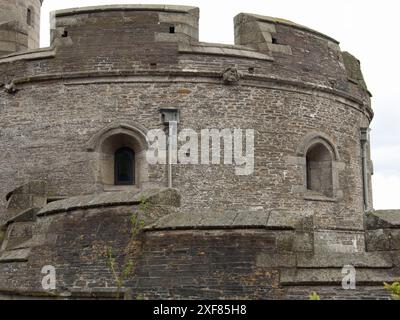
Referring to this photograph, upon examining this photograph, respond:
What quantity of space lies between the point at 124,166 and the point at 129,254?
6291mm

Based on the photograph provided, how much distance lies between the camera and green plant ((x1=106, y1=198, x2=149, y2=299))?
1019 centimetres

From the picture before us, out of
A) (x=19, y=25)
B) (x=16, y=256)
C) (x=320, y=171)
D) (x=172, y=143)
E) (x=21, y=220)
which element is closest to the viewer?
(x=16, y=256)

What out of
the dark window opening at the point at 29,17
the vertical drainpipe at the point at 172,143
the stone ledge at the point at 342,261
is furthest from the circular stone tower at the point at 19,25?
the stone ledge at the point at 342,261

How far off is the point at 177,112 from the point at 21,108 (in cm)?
358

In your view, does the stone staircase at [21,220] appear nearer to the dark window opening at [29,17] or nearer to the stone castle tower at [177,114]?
the stone castle tower at [177,114]

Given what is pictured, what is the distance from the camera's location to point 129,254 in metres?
10.3

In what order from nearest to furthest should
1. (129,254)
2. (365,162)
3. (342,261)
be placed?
(342,261), (129,254), (365,162)

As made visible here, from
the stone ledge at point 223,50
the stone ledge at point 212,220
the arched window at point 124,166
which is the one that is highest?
the stone ledge at point 223,50

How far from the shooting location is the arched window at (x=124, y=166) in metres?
16.4

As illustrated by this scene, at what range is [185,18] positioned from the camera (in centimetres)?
1648

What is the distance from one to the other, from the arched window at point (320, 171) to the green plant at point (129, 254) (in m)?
7.53

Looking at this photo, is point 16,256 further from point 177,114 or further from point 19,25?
point 19,25

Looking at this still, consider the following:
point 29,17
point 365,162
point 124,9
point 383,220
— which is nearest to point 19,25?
point 124,9

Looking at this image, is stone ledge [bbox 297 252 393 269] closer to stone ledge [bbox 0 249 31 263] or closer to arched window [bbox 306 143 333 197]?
stone ledge [bbox 0 249 31 263]
